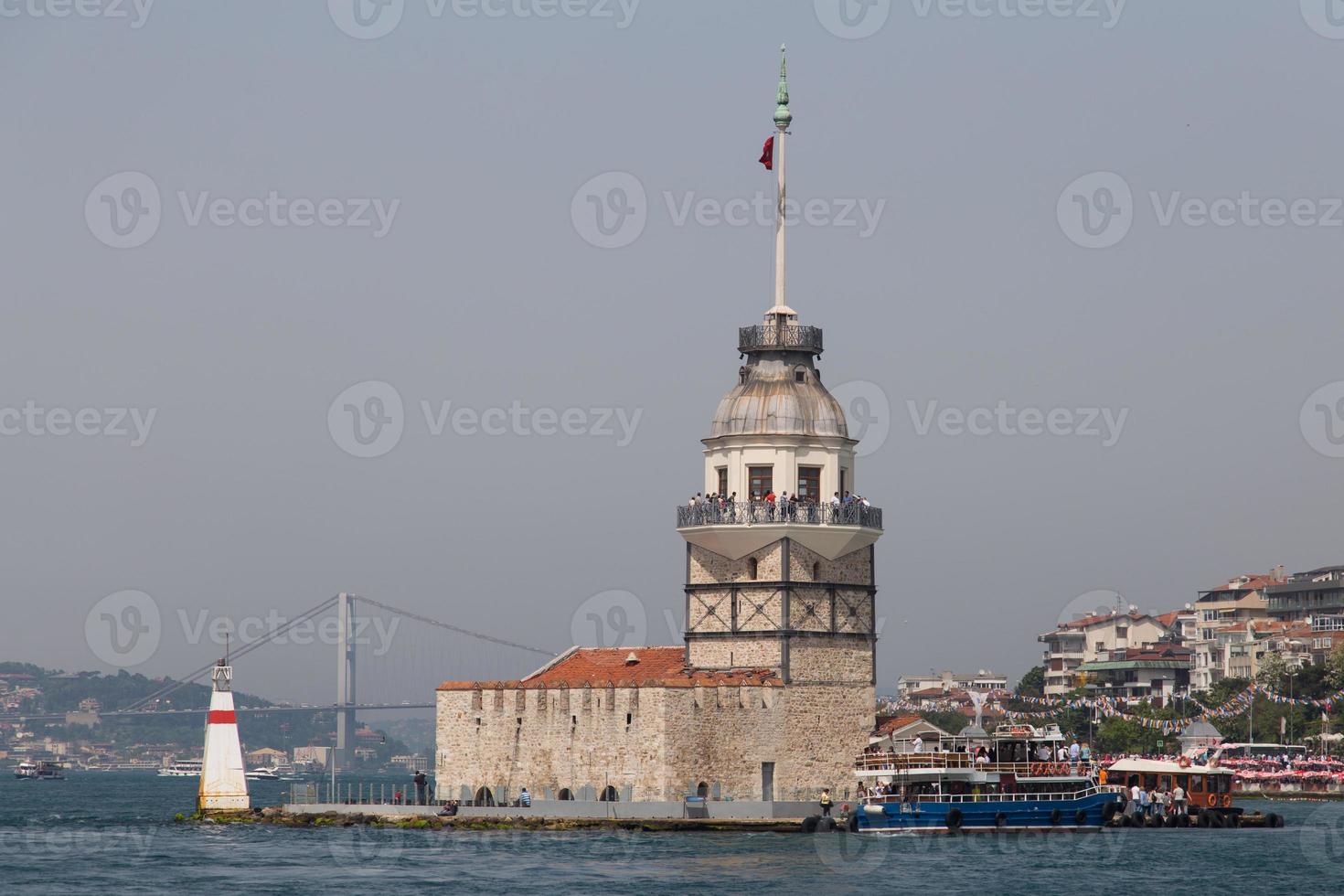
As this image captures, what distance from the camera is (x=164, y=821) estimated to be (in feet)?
291

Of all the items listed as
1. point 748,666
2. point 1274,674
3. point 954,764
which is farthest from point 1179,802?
point 1274,674

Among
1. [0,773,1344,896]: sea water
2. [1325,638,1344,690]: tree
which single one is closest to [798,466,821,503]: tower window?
[0,773,1344,896]: sea water

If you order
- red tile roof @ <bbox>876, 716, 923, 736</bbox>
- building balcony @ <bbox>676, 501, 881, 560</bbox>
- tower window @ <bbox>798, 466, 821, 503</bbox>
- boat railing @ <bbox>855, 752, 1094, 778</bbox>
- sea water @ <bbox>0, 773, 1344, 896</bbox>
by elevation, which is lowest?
sea water @ <bbox>0, 773, 1344, 896</bbox>

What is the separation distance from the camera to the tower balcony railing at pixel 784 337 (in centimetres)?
7531

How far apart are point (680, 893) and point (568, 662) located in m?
24.3

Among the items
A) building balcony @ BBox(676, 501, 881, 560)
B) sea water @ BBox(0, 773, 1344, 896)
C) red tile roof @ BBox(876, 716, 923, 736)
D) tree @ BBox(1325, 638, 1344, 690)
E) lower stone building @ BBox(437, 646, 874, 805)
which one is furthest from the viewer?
tree @ BBox(1325, 638, 1344, 690)

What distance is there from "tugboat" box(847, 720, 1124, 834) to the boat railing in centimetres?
3

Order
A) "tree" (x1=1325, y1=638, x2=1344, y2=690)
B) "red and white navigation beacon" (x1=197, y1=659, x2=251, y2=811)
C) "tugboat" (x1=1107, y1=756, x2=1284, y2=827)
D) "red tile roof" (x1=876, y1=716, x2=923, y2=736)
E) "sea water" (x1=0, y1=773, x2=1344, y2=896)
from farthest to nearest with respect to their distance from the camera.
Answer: "tree" (x1=1325, y1=638, x2=1344, y2=690) < "tugboat" (x1=1107, y1=756, x2=1284, y2=827) < "red and white navigation beacon" (x1=197, y1=659, x2=251, y2=811) < "red tile roof" (x1=876, y1=716, x2=923, y2=736) < "sea water" (x1=0, y1=773, x2=1344, y2=896)

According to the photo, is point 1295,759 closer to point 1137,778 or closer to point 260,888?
point 1137,778

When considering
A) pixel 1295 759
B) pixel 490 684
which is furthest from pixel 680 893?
pixel 1295 759

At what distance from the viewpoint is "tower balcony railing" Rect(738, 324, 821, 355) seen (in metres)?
75.3

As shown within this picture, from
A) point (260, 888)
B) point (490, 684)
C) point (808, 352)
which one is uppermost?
point (808, 352)

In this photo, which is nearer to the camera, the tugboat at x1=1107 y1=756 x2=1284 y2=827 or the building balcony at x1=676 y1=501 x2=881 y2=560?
the building balcony at x1=676 y1=501 x2=881 y2=560

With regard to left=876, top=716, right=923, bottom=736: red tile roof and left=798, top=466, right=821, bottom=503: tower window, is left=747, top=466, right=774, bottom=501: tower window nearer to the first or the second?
left=798, top=466, right=821, bottom=503: tower window
